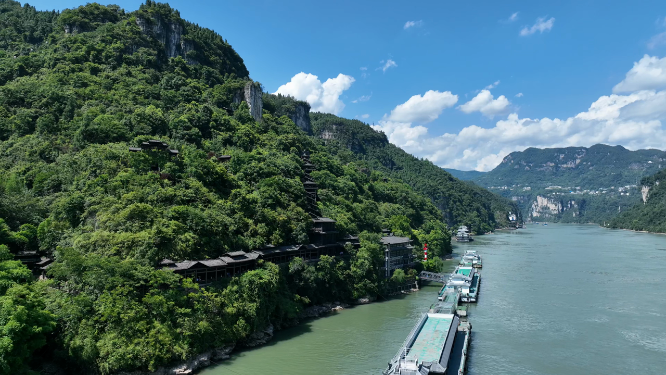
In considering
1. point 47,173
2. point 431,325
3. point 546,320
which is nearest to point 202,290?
point 431,325

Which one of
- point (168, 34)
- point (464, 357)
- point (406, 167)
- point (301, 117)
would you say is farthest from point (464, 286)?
point (406, 167)

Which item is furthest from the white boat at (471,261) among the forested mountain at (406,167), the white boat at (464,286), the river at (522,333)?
the forested mountain at (406,167)

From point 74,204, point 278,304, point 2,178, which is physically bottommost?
point 278,304

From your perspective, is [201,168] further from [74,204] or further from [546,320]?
[546,320]

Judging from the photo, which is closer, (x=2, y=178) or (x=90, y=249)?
(x=90, y=249)

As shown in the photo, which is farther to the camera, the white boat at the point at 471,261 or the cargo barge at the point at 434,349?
the white boat at the point at 471,261

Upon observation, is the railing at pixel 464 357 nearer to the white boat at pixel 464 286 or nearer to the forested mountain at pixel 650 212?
the white boat at pixel 464 286
